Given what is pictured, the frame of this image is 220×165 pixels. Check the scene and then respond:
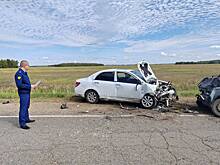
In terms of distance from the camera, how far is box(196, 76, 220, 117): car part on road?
696cm

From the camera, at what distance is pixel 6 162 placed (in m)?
3.78

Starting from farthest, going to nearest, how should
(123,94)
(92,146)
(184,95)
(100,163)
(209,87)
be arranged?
(184,95) → (123,94) → (209,87) → (92,146) → (100,163)

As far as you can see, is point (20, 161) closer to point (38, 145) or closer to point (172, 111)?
point (38, 145)

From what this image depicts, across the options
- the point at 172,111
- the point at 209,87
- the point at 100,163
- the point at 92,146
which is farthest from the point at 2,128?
the point at 209,87

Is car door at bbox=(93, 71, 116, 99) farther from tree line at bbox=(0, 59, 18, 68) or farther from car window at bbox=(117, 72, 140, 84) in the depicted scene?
tree line at bbox=(0, 59, 18, 68)

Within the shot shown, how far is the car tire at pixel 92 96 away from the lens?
30.6 feet

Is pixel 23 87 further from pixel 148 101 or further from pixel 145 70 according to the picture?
pixel 145 70

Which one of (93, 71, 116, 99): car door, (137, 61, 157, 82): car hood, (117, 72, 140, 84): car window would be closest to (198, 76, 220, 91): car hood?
(137, 61, 157, 82): car hood

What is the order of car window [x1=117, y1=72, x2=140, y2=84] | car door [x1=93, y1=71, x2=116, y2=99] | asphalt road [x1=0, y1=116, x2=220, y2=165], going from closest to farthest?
asphalt road [x1=0, y1=116, x2=220, y2=165]
car window [x1=117, y1=72, x2=140, y2=84]
car door [x1=93, y1=71, x2=116, y2=99]

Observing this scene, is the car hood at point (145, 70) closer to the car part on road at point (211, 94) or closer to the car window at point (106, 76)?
the car window at point (106, 76)

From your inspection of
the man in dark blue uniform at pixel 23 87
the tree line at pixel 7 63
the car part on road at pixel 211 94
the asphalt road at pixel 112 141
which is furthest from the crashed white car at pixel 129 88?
the tree line at pixel 7 63

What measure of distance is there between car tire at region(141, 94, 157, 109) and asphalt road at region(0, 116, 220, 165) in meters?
1.77

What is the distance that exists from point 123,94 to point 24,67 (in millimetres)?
4300

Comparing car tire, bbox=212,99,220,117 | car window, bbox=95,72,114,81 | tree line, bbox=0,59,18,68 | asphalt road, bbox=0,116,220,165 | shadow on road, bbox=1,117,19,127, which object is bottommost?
asphalt road, bbox=0,116,220,165
